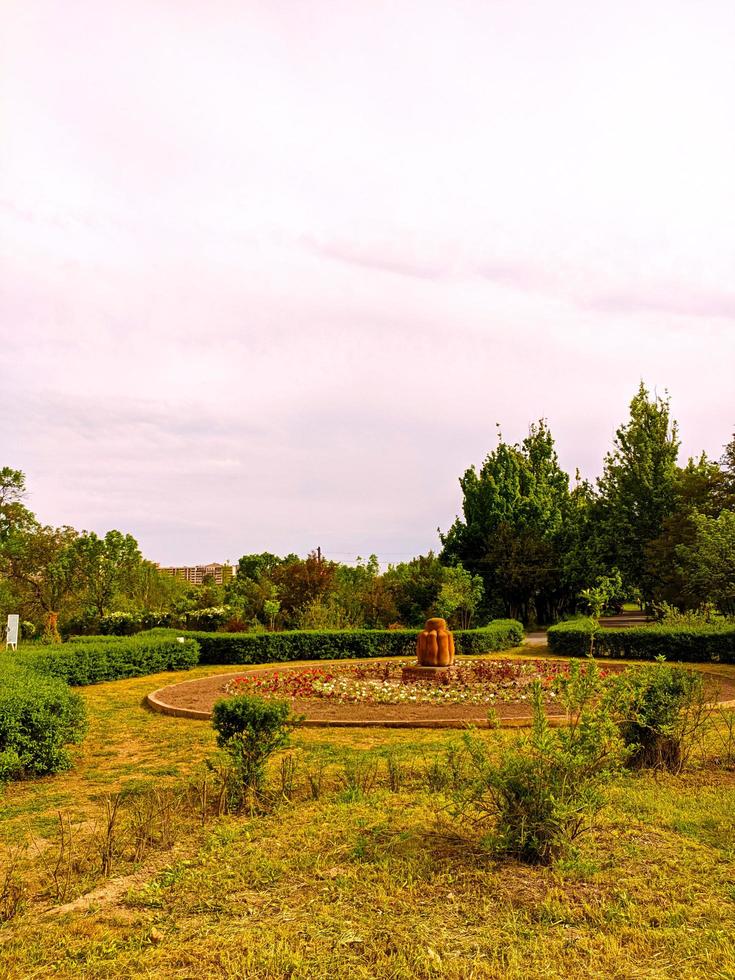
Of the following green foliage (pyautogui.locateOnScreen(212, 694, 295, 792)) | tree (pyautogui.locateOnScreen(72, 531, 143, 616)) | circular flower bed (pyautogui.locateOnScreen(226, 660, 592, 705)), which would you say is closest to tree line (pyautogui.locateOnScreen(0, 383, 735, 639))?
tree (pyautogui.locateOnScreen(72, 531, 143, 616))

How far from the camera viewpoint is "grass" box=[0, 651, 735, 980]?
3.38 metres

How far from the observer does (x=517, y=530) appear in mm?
39562

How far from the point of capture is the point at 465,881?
425 centimetres

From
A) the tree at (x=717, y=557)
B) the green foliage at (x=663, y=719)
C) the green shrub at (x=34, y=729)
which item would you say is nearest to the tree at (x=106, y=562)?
the green shrub at (x=34, y=729)

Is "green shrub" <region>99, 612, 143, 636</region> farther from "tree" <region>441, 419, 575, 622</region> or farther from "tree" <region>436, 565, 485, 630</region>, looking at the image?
"tree" <region>441, 419, 575, 622</region>

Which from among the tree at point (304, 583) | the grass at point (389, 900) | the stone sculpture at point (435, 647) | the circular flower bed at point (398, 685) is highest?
the tree at point (304, 583)

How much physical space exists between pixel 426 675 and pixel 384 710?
3374 millimetres

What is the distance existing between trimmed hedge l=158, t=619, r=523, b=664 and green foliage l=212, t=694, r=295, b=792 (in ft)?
47.5

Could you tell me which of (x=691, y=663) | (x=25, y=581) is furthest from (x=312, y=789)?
(x=25, y=581)

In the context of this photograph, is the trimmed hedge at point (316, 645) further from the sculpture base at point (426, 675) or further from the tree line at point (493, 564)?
the sculpture base at point (426, 675)

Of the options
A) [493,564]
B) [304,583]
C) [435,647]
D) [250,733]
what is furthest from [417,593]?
[250,733]

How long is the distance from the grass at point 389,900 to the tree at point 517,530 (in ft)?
104

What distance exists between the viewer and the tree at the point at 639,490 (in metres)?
35.2

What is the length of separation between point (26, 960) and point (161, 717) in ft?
26.9
